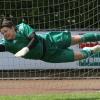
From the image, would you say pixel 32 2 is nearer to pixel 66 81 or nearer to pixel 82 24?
pixel 82 24

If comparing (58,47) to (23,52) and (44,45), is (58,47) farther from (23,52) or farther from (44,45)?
(23,52)

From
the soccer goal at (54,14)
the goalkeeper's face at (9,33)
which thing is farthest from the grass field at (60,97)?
the goalkeeper's face at (9,33)

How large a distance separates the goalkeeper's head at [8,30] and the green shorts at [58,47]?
0.72m

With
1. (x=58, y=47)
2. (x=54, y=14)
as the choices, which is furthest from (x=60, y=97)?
(x=54, y=14)

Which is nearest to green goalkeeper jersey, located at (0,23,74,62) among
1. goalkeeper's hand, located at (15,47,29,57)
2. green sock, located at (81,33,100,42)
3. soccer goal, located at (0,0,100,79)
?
goalkeeper's hand, located at (15,47,29,57)

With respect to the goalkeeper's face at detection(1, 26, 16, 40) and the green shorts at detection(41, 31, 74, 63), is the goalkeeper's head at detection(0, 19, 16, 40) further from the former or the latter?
the green shorts at detection(41, 31, 74, 63)

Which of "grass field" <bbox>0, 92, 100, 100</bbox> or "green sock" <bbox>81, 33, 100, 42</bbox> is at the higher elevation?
"green sock" <bbox>81, 33, 100, 42</bbox>

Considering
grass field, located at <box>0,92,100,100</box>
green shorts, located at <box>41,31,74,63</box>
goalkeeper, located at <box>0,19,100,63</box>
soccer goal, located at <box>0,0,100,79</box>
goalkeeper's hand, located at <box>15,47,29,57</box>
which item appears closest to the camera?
goalkeeper's hand, located at <box>15,47,29,57</box>

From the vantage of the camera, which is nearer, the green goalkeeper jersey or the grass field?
the green goalkeeper jersey

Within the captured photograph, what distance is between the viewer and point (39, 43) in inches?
473

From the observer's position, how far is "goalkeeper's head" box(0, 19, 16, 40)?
38.8ft

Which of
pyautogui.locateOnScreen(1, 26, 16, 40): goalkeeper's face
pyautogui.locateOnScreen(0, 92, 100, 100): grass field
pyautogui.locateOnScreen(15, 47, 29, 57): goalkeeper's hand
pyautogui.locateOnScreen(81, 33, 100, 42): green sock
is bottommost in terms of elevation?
pyautogui.locateOnScreen(0, 92, 100, 100): grass field

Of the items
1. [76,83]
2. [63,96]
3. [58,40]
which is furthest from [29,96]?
[76,83]

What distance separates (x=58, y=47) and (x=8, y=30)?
1.12m
